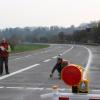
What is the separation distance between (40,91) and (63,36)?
164 metres

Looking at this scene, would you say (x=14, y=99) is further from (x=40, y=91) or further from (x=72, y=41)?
(x=72, y=41)

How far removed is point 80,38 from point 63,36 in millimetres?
17788

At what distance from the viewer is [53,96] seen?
4.72 m

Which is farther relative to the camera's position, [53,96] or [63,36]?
[63,36]

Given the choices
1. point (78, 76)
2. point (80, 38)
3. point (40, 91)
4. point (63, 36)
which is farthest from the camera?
point (63, 36)

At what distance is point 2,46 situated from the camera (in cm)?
2022

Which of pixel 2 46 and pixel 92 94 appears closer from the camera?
pixel 92 94

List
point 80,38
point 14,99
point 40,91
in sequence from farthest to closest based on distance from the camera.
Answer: point 80,38, point 40,91, point 14,99

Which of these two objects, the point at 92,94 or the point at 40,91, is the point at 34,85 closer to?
the point at 40,91

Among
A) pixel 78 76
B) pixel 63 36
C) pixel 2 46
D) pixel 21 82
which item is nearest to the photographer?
pixel 78 76

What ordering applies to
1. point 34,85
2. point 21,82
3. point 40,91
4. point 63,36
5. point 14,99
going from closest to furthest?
1. point 14,99
2. point 40,91
3. point 34,85
4. point 21,82
5. point 63,36

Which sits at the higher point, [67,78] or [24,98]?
[67,78]

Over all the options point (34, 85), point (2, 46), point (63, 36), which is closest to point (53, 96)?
point (34, 85)

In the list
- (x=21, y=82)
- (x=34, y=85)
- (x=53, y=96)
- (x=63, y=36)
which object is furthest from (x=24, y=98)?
(x=63, y=36)
